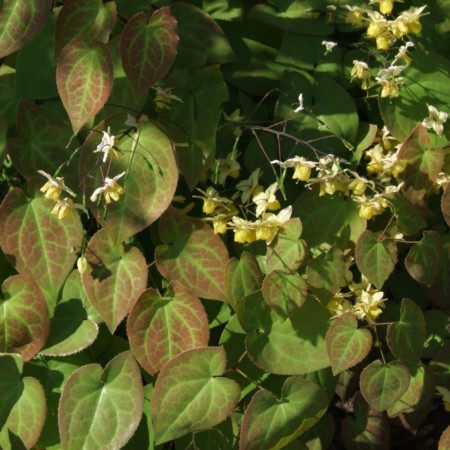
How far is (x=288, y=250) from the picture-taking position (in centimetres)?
159

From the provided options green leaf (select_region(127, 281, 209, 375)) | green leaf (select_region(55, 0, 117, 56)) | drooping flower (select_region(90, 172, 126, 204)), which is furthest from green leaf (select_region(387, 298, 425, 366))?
green leaf (select_region(55, 0, 117, 56))

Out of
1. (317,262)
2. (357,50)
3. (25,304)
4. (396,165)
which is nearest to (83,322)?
(25,304)

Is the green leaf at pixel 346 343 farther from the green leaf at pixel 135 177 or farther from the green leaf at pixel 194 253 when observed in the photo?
the green leaf at pixel 135 177

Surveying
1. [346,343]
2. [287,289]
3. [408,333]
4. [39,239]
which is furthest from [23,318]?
[408,333]

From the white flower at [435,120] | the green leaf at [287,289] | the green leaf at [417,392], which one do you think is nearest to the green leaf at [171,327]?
the green leaf at [287,289]

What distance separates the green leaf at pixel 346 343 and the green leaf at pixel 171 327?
23cm

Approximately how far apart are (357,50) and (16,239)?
2.69 ft

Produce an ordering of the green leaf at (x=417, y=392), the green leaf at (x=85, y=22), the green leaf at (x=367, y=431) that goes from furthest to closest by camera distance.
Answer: the green leaf at (x=367, y=431), the green leaf at (x=417, y=392), the green leaf at (x=85, y=22)

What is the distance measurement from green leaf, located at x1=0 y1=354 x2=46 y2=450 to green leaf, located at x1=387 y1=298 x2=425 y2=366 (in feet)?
2.19

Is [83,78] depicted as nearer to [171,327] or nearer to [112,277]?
[112,277]

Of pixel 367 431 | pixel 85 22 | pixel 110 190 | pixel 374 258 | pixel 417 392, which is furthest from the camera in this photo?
pixel 367 431

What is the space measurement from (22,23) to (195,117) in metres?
0.35

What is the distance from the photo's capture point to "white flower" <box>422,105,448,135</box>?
1.71 meters

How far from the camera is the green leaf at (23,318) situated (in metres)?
1.58
